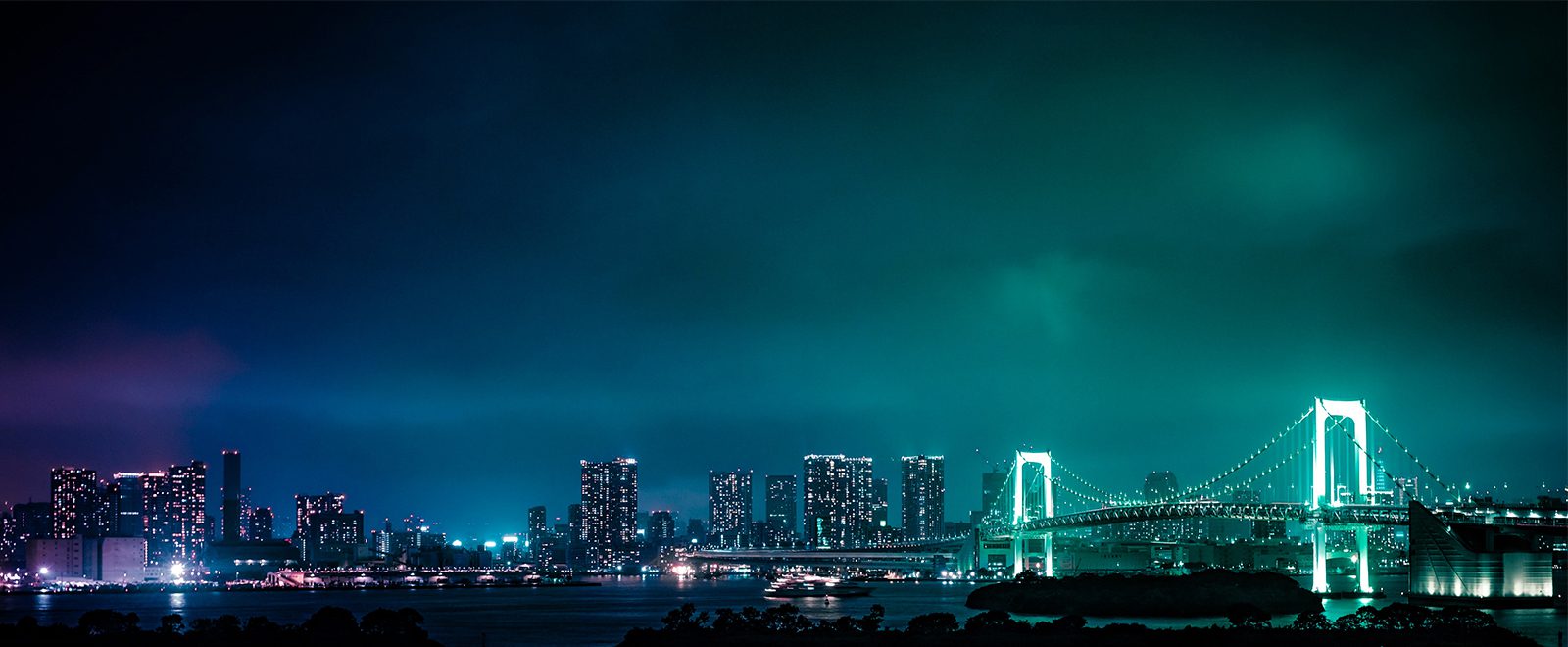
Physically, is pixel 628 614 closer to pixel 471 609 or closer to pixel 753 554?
pixel 471 609

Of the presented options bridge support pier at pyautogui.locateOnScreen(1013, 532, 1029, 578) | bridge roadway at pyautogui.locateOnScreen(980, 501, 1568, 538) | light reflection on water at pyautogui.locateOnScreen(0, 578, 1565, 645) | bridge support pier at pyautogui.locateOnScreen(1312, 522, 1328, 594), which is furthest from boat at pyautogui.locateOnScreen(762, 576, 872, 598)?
bridge support pier at pyautogui.locateOnScreen(1312, 522, 1328, 594)

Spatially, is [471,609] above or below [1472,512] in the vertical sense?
below

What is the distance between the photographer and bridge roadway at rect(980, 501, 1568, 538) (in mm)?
73625

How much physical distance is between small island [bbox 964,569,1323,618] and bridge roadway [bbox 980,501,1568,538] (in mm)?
5790

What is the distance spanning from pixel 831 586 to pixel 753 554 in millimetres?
52431

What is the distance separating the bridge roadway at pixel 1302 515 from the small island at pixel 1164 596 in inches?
228

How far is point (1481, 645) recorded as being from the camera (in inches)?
1812

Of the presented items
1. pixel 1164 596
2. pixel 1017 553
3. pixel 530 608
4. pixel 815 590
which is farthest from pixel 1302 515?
pixel 530 608

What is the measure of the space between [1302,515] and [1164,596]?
1417 cm

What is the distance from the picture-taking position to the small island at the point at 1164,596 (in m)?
74.6

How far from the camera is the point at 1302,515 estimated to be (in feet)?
282

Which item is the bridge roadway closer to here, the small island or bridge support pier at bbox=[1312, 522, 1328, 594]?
bridge support pier at bbox=[1312, 522, 1328, 594]

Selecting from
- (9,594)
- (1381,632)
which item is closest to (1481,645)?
(1381,632)

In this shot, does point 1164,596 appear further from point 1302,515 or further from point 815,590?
point 815,590
